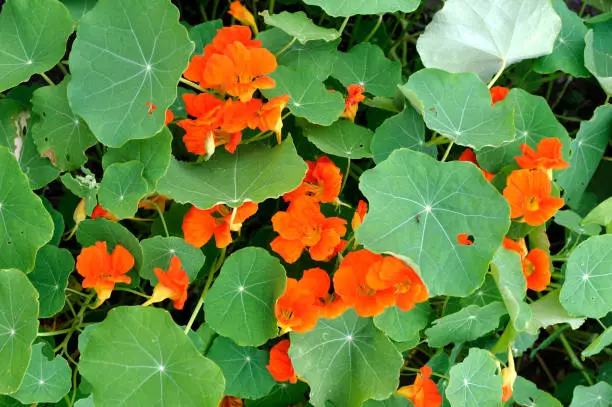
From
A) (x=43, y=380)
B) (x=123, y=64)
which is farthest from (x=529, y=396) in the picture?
(x=123, y=64)

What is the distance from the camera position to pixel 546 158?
1.40 metres

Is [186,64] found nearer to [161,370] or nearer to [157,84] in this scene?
[157,84]

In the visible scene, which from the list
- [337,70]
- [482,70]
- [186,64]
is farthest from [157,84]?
[482,70]

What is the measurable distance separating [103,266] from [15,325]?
243 mm

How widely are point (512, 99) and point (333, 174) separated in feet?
1.81

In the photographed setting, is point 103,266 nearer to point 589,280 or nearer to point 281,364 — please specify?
point 281,364

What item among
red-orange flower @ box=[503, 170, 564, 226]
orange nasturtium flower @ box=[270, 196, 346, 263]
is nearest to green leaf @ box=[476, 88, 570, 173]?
red-orange flower @ box=[503, 170, 564, 226]

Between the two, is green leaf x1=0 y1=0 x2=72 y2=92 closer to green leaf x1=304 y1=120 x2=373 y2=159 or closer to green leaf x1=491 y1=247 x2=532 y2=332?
green leaf x1=304 y1=120 x2=373 y2=159

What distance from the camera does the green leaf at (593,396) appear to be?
1760 millimetres

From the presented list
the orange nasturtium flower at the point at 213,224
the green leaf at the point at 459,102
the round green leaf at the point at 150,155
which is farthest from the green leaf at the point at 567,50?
the round green leaf at the point at 150,155

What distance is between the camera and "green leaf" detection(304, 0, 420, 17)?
57.6 inches

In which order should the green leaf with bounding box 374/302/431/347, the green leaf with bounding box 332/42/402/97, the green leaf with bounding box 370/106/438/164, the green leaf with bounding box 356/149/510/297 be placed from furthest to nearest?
the green leaf with bounding box 332/42/402/97
the green leaf with bounding box 370/106/438/164
the green leaf with bounding box 374/302/431/347
the green leaf with bounding box 356/149/510/297

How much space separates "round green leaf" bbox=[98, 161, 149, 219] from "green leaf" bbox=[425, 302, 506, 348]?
0.74 metres

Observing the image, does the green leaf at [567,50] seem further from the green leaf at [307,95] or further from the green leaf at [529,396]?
the green leaf at [529,396]
